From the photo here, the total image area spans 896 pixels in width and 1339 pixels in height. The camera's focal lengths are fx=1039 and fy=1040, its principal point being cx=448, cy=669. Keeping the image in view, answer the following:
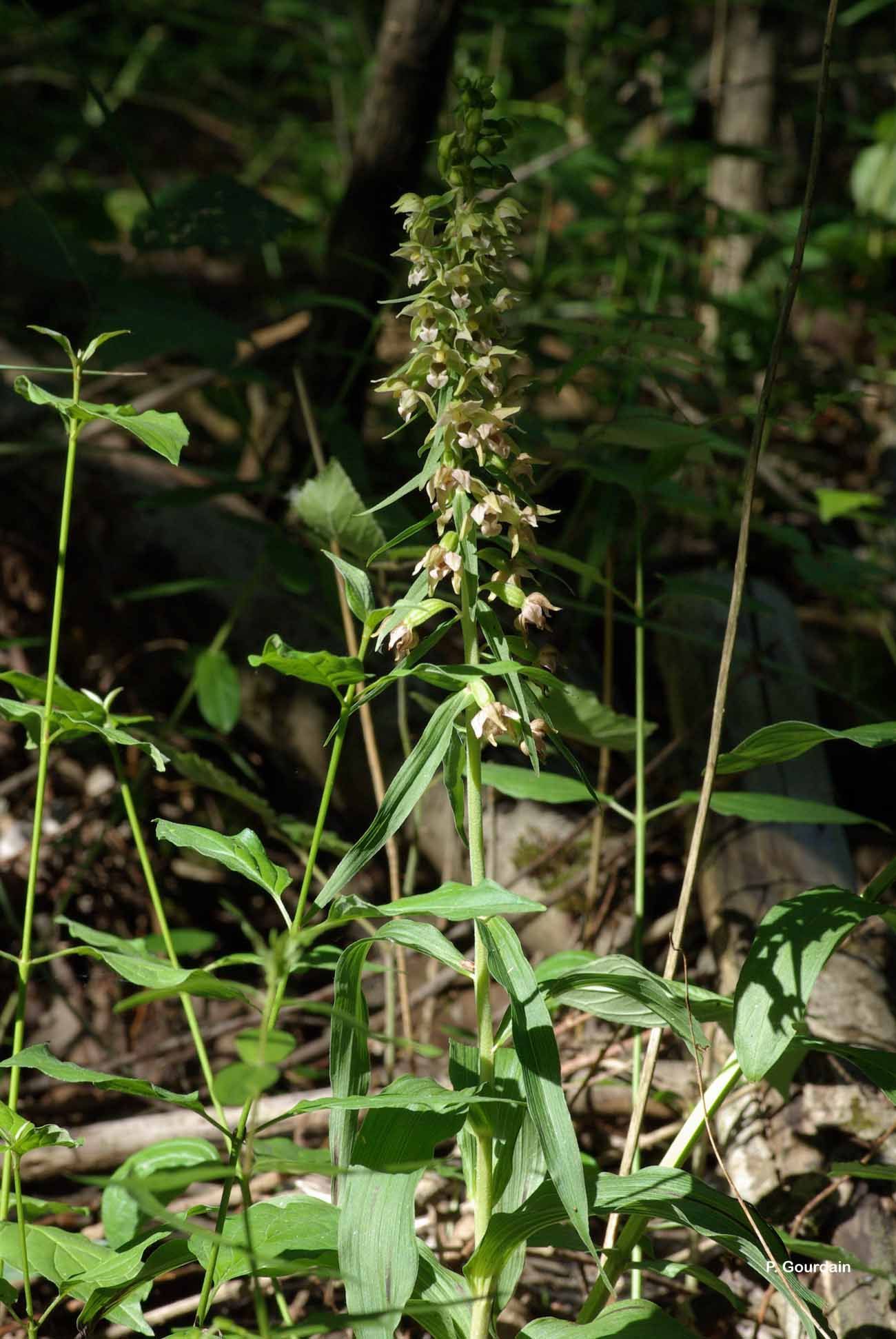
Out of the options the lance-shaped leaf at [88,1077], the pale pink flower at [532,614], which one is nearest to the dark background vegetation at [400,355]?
the pale pink flower at [532,614]

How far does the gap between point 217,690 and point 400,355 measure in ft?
7.55

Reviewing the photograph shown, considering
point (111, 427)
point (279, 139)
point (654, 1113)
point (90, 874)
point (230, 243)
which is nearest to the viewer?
point (654, 1113)

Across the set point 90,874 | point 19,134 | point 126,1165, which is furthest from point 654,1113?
point 19,134

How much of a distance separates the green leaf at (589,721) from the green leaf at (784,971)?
44 centimetres

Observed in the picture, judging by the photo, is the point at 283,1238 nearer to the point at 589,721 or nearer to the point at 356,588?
the point at 356,588

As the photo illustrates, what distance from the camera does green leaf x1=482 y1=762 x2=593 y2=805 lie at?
4.94 ft

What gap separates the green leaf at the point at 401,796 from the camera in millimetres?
1022

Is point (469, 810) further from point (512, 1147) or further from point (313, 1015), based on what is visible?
point (313, 1015)

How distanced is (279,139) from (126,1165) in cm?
617

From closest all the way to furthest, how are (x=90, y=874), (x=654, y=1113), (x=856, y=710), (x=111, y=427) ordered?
(x=654, y=1113) < (x=90, y=874) < (x=856, y=710) < (x=111, y=427)

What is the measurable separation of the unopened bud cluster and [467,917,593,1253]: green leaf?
0.76 ft

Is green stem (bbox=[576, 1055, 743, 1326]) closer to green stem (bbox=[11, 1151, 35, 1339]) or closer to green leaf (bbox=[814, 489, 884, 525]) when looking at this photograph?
green stem (bbox=[11, 1151, 35, 1339])

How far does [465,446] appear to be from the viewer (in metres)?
1.12

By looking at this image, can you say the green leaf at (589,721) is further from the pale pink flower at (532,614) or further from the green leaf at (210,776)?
the green leaf at (210,776)
